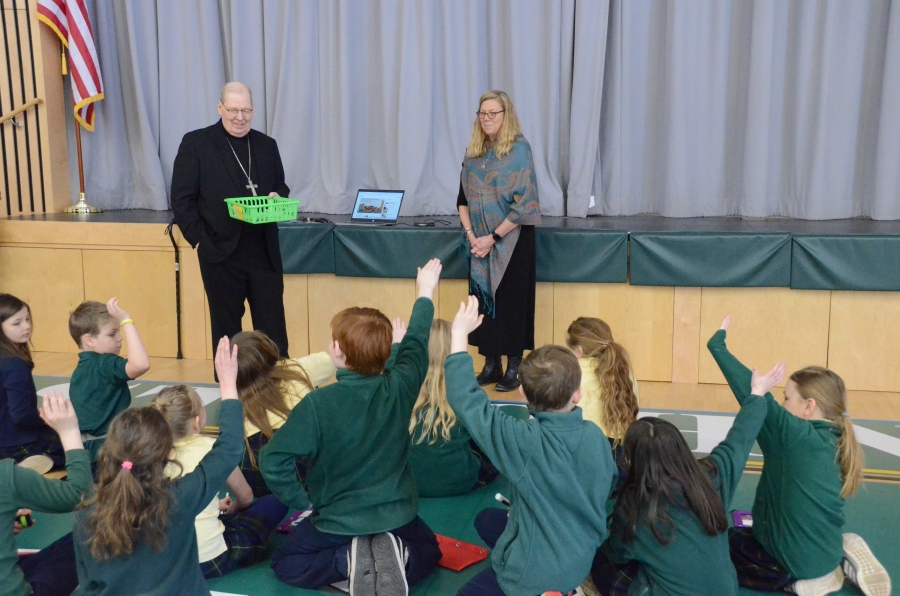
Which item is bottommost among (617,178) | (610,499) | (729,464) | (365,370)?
(610,499)

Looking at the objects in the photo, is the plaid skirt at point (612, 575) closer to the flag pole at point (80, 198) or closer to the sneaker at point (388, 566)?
the sneaker at point (388, 566)

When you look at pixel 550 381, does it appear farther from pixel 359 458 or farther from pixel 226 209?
pixel 226 209

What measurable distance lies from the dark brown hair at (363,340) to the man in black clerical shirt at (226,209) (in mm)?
2063

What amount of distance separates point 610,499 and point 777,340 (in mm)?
2630

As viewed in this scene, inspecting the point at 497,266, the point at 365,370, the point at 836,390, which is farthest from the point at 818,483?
the point at 497,266

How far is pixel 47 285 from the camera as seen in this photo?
19.9 ft

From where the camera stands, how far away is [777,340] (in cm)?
515

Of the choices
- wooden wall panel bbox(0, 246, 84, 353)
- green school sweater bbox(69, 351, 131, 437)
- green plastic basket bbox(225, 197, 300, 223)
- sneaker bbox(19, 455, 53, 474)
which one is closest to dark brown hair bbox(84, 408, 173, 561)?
green school sweater bbox(69, 351, 131, 437)

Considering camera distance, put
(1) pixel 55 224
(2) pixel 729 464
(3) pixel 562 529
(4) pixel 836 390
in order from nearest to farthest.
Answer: (3) pixel 562 529 < (2) pixel 729 464 < (4) pixel 836 390 < (1) pixel 55 224

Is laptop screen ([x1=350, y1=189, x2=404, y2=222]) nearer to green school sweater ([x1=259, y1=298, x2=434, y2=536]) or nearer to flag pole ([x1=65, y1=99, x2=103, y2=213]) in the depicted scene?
flag pole ([x1=65, y1=99, x2=103, y2=213])

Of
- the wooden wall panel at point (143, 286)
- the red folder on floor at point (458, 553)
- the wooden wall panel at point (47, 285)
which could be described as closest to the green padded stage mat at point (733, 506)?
the red folder on floor at point (458, 553)

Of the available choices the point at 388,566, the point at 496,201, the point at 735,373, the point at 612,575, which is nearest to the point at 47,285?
the point at 496,201

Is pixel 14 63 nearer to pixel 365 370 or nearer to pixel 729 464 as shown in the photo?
pixel 365 370

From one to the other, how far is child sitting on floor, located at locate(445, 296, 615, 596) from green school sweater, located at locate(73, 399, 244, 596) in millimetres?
623
